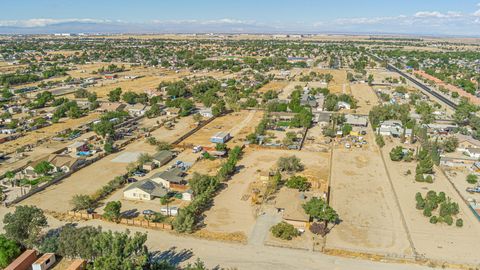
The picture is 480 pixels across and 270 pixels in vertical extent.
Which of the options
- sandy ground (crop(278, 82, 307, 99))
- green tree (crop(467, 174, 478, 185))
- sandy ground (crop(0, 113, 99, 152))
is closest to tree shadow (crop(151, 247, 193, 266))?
green tree (crop(467, 174, 478, 185))

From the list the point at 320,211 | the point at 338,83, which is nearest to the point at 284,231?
the point at 320,211

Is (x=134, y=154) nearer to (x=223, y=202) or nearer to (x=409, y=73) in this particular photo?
(x=223, y=202)

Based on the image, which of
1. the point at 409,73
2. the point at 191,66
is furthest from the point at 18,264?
the point at 409,73

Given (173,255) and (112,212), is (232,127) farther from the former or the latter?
(173,255)

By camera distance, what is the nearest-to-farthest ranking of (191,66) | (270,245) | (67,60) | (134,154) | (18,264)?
(18,264)
(270,245)
(134,154)
(191,66)
(67,60)

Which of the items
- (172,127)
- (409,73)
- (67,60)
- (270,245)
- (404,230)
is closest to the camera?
(270,245)

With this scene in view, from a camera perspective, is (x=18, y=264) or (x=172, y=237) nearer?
(x=18, y=264)

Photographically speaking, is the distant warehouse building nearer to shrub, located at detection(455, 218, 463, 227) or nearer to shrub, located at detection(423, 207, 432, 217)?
shrub, located at detection(423, 207, 432, 217)

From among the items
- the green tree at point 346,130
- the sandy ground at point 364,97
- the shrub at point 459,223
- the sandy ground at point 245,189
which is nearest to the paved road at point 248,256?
the sandy ground at point 245,189
